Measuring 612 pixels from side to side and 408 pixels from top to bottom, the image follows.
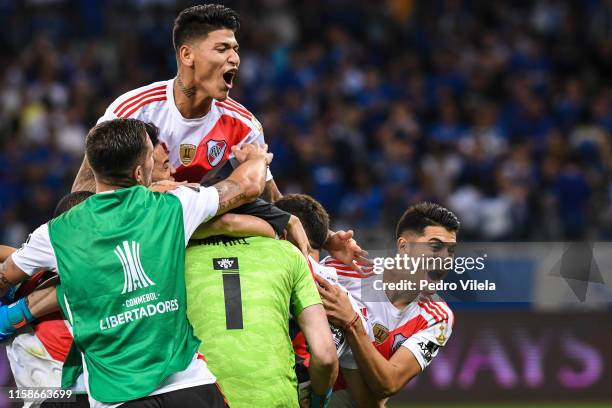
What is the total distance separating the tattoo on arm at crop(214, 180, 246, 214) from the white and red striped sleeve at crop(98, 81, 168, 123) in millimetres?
1062

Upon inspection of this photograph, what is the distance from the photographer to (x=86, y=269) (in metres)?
4.19

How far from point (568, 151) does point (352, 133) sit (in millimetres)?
3113

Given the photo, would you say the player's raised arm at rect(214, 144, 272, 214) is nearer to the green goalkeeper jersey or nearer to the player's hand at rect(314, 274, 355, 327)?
the green goalkeeper jersey

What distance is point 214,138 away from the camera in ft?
19.9

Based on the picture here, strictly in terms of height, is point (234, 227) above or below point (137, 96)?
below

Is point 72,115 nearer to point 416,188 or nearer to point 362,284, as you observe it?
point 416,188

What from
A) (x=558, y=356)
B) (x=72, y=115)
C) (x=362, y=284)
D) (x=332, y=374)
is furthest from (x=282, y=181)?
(x=332, y=374)

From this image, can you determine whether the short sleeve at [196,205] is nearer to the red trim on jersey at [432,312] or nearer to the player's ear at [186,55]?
the player's ear at [186,55]

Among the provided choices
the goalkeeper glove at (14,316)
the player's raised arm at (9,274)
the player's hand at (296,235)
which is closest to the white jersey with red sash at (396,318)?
the player's hand at (296,235)

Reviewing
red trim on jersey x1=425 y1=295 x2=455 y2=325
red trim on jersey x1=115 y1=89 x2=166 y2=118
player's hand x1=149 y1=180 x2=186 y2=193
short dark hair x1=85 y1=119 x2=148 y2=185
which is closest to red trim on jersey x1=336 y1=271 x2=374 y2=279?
red trim on jersey x1=425 y1=295 x2=455 y2=325

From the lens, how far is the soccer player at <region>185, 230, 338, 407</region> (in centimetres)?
448

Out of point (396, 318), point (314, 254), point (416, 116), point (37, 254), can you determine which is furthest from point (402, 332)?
point (416, 116)

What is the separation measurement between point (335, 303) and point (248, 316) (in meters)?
0.75

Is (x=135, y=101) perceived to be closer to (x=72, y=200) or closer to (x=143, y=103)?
(x=143, y=103)
